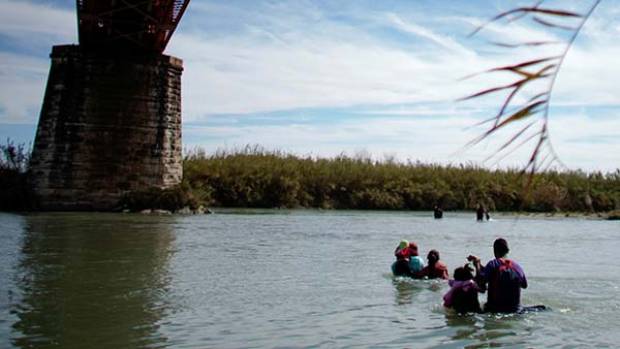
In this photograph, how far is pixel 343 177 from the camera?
44125mm

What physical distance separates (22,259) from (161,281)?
373 cm

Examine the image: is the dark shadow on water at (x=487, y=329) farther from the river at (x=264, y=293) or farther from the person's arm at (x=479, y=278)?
the person's arm at (x=479, y=278)

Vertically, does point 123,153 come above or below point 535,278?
above

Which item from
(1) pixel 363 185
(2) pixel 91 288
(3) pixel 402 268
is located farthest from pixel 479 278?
(1) pixel 363 185

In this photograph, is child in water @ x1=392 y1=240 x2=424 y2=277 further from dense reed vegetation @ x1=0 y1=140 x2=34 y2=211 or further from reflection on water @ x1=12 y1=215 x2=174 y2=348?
dense reed vegetation @ x1=0 y1=140 x2=34 y2=211

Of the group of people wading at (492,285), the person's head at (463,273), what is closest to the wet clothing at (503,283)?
the group of people wading at (492,285)

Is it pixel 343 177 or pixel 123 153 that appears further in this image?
pixel 343 177

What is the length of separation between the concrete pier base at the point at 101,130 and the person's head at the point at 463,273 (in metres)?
23.1

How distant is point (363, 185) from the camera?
1754 inches

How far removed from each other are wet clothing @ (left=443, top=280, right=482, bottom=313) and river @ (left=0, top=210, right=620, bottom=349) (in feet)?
0.66

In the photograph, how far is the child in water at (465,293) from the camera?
969cm

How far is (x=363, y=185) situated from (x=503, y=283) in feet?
115

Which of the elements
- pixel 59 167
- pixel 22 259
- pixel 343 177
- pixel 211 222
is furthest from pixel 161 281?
pixel 343 177

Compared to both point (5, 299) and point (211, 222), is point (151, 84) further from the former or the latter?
point (5, 299)
